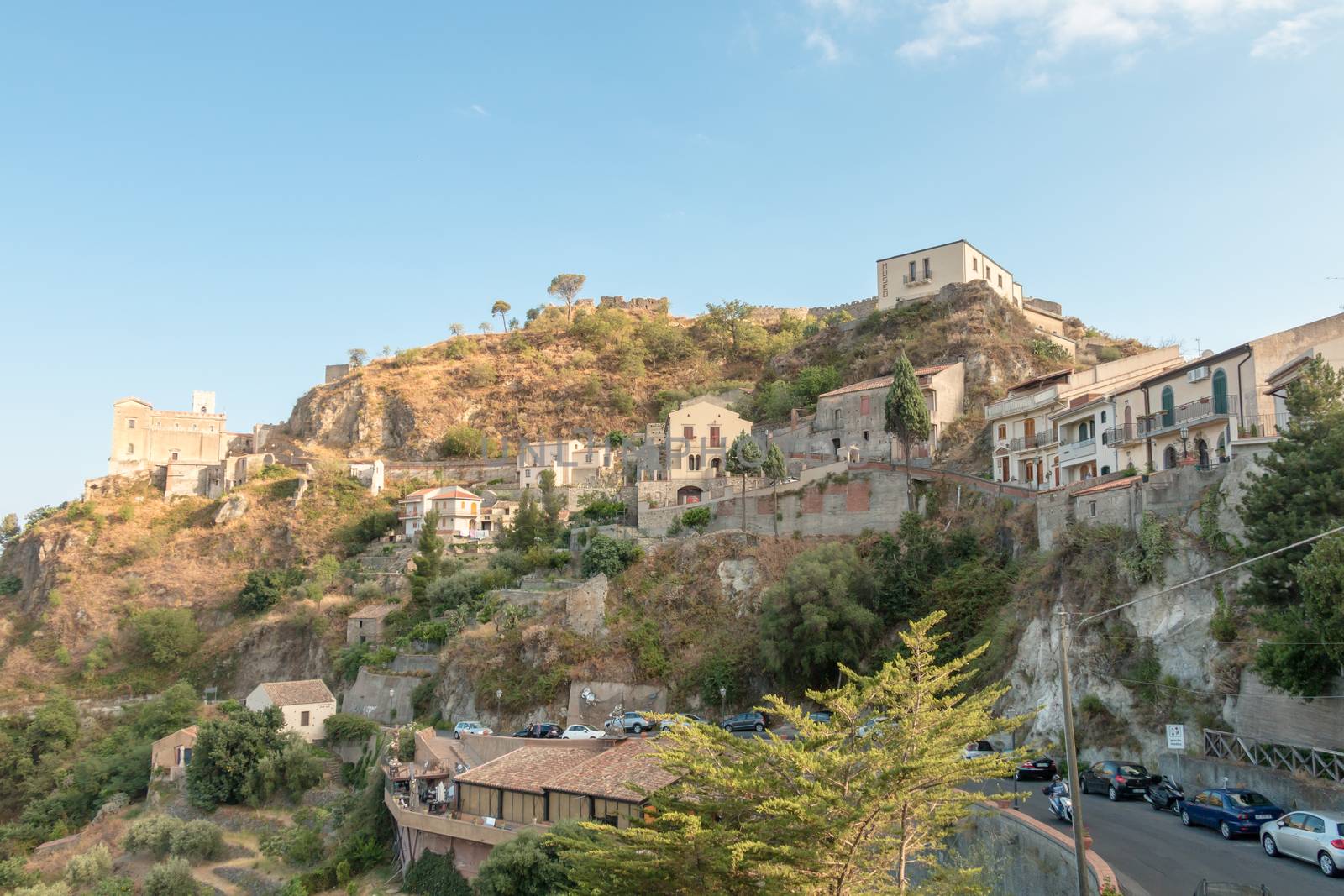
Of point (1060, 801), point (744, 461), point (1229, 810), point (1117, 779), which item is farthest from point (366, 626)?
point (1229, 810)

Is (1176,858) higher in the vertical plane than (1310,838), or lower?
lower

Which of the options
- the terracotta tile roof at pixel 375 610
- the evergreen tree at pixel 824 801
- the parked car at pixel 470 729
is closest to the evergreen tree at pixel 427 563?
A: the terracotta tile roof at pixel 375 610

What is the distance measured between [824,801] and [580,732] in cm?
2656

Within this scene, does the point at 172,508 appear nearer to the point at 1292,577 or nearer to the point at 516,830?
the point at 516,830

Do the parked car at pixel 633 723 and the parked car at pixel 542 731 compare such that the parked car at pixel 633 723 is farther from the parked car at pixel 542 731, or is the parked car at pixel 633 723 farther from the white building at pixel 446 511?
the white building at pixel 446 511

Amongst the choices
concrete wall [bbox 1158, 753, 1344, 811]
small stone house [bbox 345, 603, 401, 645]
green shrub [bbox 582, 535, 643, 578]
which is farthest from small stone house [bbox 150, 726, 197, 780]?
concrete wall [bbox 1158, 753, 1344, 811]

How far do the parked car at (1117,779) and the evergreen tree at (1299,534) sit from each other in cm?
386

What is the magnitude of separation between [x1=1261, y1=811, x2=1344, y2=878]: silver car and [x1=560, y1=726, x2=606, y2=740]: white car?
23.5 metres

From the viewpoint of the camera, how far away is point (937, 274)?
68938 mm

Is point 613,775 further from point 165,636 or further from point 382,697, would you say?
point 165,636

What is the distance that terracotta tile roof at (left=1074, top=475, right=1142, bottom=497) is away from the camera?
110 feet

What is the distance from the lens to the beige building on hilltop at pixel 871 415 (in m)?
56.7

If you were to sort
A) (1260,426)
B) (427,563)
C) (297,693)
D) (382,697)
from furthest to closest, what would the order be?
(427,563), (382,697), (297,693), (1260,426)

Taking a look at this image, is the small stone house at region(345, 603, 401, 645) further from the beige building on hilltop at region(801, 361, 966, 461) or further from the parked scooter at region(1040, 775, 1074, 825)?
the parked scooter at region(1040, 775, 1074, 825)
